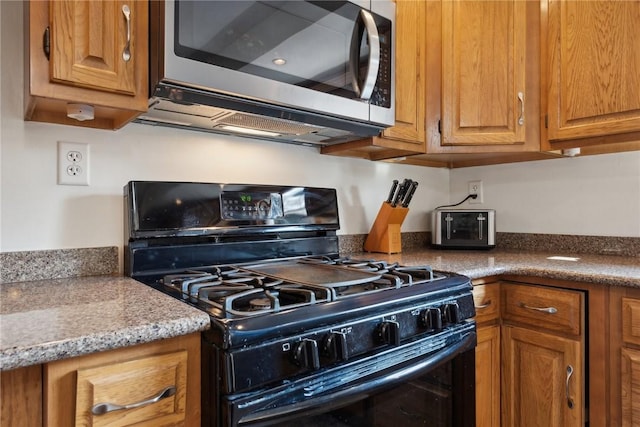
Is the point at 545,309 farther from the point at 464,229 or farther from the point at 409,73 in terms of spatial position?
the point at 409,73

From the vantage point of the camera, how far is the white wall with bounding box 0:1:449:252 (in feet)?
3.50

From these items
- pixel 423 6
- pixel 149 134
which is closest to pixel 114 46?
pixel 149 134

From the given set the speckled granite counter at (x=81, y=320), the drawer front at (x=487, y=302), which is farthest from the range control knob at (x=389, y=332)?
the drawer front at (x=487, y=302)

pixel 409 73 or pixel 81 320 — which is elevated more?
pixel 409 73

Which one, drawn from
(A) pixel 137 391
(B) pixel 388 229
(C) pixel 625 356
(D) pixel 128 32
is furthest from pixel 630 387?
(D) pixel 128 32

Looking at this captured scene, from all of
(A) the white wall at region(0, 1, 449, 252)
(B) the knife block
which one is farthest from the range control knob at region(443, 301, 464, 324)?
(A) the white wall at region(0, 1, 449, 252)

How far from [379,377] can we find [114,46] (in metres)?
0.96

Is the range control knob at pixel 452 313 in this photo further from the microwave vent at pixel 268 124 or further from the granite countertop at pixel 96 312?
the microwave vent at pixel 268 124

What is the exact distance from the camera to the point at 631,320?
3.71 ft

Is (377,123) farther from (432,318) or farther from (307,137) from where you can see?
(432,318)

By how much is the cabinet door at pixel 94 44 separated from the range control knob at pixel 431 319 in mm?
881

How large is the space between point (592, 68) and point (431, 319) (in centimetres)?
112

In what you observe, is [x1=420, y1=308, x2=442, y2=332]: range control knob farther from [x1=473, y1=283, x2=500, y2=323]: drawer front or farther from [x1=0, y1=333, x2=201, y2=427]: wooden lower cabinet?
[x1=0, y1=333, x2=201, y2=427]: wooden lower cabinet

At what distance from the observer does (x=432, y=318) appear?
1017 millimetres
